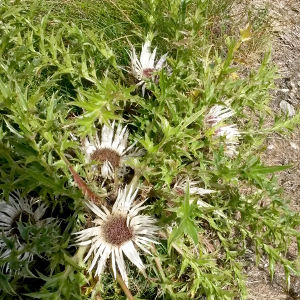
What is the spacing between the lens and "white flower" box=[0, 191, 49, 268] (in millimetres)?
1533

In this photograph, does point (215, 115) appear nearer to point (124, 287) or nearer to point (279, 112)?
point (279, 112)

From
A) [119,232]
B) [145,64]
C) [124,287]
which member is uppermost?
[145,64]

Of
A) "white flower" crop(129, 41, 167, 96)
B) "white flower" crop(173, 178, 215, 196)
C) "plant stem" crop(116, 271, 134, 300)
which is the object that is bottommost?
"plant stem" crop(116, 271, 134, 300)

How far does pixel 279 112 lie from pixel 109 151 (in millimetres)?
959

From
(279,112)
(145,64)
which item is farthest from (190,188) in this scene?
(279,112)

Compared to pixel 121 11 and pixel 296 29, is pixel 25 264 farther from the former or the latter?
pixel 296 29

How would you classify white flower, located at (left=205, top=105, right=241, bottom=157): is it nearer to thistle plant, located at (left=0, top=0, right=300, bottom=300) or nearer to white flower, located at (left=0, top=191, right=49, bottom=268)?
thistle plant, located at (left=0, top=0, right=300, bottom=300)

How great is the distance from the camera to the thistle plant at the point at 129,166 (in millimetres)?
1403

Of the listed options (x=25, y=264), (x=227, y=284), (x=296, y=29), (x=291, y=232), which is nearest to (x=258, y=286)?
(x=227, y=284)

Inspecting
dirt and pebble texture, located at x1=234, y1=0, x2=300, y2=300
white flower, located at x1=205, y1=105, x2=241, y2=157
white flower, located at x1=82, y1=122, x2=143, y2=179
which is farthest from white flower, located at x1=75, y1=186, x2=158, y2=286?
dirt and pebble texture, located at x1=234, y1=0, x2=300, y2=300

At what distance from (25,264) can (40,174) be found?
1.10 feet

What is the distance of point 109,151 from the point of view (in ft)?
5.44

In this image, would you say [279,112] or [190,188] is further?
[279,112]

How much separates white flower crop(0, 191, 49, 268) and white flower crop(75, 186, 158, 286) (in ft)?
0.69
